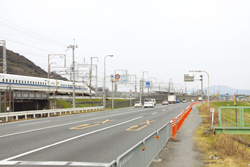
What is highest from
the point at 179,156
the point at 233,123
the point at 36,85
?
the point at 36,85

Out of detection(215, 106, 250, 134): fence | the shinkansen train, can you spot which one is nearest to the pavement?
detection(215, 106, 250, 134): fence

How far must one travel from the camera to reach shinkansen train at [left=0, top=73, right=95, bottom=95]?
42531 millimetres

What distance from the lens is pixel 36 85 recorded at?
2031 inches

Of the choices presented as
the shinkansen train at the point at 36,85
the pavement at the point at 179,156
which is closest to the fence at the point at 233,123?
the pavement at the point at 179,156

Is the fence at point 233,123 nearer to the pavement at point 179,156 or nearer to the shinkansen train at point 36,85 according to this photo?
the pavement at point 179,156

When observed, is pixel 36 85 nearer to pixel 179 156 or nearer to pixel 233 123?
pixel 233 123

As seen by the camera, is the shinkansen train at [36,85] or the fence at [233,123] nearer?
the fence at [233,123]

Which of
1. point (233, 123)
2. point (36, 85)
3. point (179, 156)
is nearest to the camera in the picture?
point (179, 156)

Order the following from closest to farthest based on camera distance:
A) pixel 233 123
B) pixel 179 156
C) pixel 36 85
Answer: pixel 179 156 < pixel 233 123 < pixel 36 85

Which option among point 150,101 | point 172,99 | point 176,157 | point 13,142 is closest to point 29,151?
point 13,142

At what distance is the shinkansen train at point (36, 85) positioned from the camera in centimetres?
4253

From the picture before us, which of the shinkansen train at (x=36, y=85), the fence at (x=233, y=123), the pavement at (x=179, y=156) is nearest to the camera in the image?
the pavement at (x=179, y=156)

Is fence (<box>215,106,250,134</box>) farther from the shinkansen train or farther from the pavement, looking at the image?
the shinkansen train

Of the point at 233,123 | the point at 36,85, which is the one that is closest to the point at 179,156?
the point at 233,123
